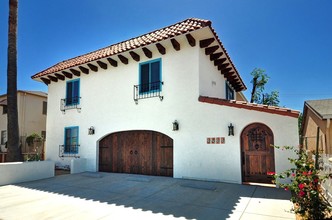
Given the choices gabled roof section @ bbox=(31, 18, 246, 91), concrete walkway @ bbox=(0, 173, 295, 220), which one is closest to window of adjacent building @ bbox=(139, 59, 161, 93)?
gabled roof section @ bbox=(31, 18, 246, 91)

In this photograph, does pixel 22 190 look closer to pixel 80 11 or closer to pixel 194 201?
pixel 194 201

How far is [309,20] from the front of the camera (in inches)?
470

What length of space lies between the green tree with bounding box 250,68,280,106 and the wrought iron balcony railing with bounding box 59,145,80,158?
18833 mm

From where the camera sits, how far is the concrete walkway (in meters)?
5.12

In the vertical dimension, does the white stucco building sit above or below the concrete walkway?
above

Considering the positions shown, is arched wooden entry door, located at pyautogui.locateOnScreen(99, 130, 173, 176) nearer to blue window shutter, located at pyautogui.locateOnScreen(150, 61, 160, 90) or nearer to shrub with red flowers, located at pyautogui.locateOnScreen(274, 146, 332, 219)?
blue window shutter, located at pyautogui.locateOnScreen(150, 61, 160, 90)

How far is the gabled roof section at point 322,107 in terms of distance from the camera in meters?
14.8

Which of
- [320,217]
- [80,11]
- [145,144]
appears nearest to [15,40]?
[80,11]

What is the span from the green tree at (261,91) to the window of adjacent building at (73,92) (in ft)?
60.0

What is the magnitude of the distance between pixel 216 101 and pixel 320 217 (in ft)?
18.8

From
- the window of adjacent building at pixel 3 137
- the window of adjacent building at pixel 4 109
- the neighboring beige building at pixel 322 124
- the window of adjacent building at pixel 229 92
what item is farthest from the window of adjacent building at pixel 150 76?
the window of adjacent building at pixel 3 137

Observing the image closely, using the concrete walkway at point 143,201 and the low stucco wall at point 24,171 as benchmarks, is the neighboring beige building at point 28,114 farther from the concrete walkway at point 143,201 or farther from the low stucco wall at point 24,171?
the concrete walkway at point 143,201

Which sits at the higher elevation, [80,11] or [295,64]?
[80,11]

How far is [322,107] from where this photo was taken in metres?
17.4
